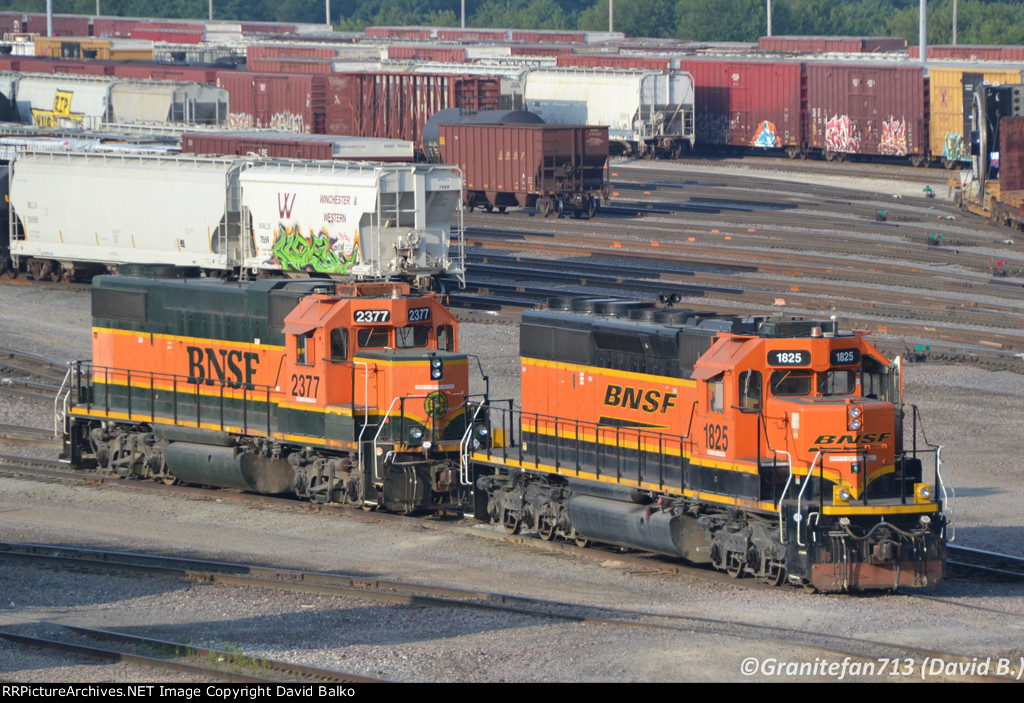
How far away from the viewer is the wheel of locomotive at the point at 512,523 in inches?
805

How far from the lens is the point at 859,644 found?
14617mm

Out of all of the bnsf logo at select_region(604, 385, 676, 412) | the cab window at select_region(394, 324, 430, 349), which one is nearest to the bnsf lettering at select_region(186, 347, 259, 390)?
the cab window at select_region(394, 324, 430, 349)

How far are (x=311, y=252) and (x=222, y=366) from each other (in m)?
15.4

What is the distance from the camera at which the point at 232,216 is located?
132ft

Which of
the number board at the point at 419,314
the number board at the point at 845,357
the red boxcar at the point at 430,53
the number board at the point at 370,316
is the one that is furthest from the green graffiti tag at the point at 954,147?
the number board at the point at 845,357

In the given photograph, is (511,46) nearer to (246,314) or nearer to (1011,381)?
(1011,381)

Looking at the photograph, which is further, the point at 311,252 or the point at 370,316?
the point at 311,252

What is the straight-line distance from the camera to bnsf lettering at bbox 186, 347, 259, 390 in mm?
23594

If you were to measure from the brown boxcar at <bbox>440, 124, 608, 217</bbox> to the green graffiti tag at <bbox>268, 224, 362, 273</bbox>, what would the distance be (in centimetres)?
1139

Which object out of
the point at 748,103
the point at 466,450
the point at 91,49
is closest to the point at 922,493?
the point at 466,450

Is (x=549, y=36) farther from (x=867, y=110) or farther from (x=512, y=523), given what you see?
(x=512, y=523)

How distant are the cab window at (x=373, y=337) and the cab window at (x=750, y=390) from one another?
6.69 m

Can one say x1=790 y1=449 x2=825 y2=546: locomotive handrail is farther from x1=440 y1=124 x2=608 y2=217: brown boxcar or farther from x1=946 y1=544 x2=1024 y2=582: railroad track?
x1=440 y1=124 x2=608 y2=217: brown boxcar

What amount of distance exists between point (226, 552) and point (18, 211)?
26.7 metres
